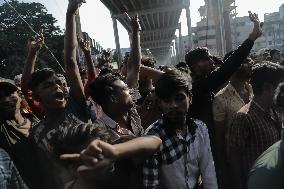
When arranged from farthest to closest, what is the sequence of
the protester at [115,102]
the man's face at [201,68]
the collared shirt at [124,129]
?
the man's face at [201,68], the protester at [115,102], the collared shirt at [124,129]

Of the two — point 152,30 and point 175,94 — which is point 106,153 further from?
point 152,30

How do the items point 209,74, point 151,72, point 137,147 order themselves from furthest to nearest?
point 151,72, point 209,74, point 137,147

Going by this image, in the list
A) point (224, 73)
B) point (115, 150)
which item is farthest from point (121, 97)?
point (115, 150)

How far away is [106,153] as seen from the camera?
4.38 ft

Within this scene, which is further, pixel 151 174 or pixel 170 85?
pixel 170 85

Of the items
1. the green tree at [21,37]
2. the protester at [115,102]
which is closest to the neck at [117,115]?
the protester at [115,102]

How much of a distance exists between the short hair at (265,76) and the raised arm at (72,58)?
125cm

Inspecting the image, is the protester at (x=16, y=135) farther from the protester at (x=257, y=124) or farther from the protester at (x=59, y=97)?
the protester at (x=257, y=124)

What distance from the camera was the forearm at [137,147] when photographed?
1479 millimetres

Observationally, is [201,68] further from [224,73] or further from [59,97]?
[59,97]

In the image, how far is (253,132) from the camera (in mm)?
3166

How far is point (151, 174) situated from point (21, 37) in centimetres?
5127

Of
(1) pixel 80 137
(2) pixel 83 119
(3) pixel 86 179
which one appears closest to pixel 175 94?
(2) pixel 83 119

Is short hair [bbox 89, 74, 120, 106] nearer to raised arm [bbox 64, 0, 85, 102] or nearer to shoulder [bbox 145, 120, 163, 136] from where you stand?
raised arm [bbox 64, 0, 85, 102]
